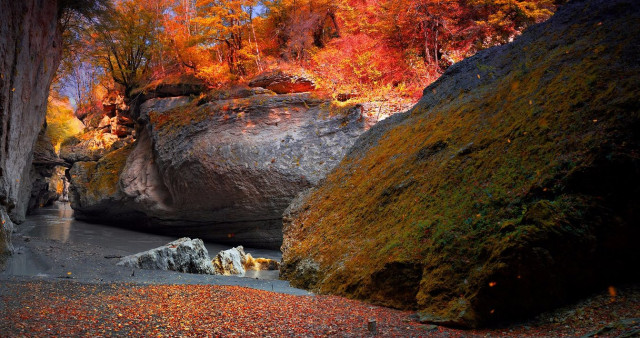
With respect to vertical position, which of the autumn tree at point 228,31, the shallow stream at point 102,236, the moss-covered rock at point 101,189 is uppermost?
the autumn tree at point 228,31

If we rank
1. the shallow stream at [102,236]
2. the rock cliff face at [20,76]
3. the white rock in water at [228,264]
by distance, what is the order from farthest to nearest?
the shallow stream at [102,236] < the white rock in water at [228,264] < the rock cliff face at [20,76]

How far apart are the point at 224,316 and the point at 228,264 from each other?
6746 mm

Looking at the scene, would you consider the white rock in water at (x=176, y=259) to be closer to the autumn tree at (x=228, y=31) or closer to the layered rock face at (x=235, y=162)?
the layered rock face at (x=235, y=162)

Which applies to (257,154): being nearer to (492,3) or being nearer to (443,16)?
(443,16)

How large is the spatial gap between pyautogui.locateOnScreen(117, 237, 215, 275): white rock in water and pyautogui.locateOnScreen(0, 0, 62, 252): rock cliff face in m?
2.43

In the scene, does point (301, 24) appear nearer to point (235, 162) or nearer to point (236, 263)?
point (235, 162)

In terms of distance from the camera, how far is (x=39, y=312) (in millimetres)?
3066

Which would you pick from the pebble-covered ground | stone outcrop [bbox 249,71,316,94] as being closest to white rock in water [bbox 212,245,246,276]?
the pebble-covered ground

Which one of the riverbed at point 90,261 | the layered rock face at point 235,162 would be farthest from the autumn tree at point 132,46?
the riverbed at point 90,261

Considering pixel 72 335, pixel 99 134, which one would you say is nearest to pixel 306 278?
pixel 72 335

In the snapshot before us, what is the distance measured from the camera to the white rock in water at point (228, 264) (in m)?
9.66

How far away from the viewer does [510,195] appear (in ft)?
12.5

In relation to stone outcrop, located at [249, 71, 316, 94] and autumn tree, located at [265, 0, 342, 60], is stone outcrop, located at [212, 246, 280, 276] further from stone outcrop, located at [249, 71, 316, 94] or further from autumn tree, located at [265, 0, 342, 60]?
autumn tree, located at [265, 0, 342, 60]

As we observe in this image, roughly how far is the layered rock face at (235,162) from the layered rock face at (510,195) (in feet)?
25.6
